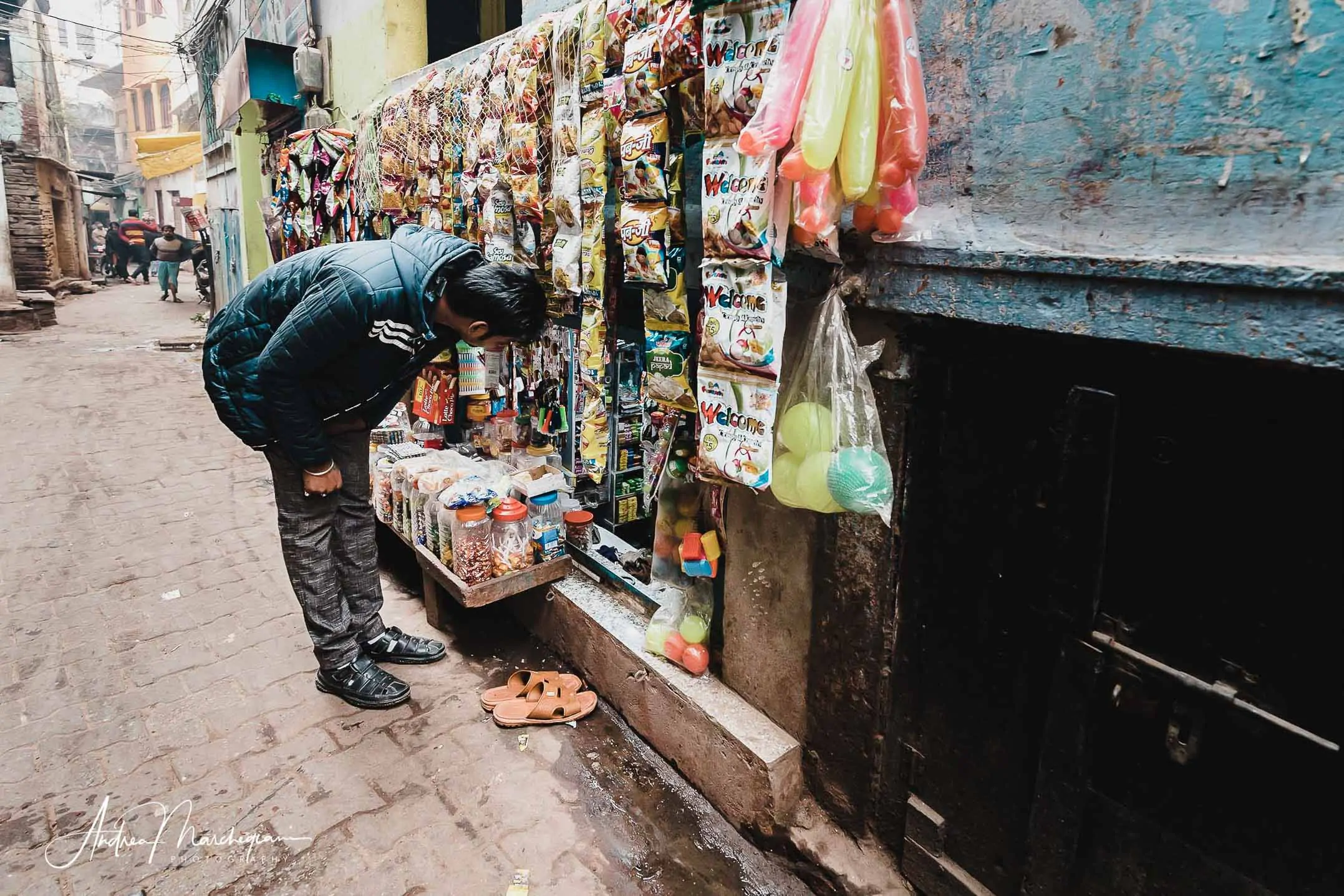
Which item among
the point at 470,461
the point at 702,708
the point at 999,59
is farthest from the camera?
the point at 470,461

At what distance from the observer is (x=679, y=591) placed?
9.30 ft

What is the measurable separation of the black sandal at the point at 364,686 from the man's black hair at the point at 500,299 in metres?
1.59

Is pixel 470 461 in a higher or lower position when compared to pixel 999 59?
lower

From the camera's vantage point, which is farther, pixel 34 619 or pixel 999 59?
pixel 34 619

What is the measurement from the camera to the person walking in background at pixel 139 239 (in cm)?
2217

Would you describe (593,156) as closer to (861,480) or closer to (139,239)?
(861,480)

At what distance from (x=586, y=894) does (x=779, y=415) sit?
5.21 feet

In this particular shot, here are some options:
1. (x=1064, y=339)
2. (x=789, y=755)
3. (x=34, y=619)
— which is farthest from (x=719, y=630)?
(x=34, y=619)

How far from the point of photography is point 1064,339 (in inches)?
62.1

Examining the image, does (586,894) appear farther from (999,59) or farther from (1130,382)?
(999,59)

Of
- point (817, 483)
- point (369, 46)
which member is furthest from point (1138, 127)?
point (369, 46)

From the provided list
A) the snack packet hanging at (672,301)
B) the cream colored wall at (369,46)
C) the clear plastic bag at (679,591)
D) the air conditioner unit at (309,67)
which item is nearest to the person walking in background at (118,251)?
the air conditioner unit at (309,67)

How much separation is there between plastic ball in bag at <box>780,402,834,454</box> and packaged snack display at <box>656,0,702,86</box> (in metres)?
1.02

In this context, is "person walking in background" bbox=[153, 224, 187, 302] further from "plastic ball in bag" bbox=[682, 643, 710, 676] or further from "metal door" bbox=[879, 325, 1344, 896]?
"metal door" bbox=[879, 325, 1344, 896]
